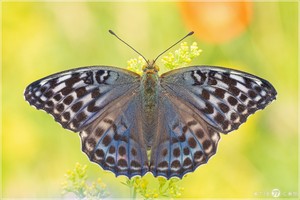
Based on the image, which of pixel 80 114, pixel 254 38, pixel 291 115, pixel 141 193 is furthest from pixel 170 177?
pixel 254 38

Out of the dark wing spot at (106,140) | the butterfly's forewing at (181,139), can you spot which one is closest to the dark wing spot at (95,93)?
the dark wing spot at (106,140)

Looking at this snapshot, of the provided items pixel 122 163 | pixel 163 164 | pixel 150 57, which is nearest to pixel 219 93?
pixel 163 164

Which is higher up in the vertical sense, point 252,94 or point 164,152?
point 252,94

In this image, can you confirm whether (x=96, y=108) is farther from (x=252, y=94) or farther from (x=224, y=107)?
(x=252, y=94)

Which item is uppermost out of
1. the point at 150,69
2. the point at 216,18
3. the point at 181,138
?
the point at 216,18

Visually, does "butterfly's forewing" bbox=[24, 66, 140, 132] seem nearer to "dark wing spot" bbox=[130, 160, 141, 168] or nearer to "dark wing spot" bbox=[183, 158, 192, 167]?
"dark wing spot" bbox=[130, 160, 141, 168]

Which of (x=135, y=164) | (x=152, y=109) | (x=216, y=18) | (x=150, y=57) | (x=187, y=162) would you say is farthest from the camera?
(x=150, y=57)

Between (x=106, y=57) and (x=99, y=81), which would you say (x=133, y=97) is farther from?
(x=106, y=57)
